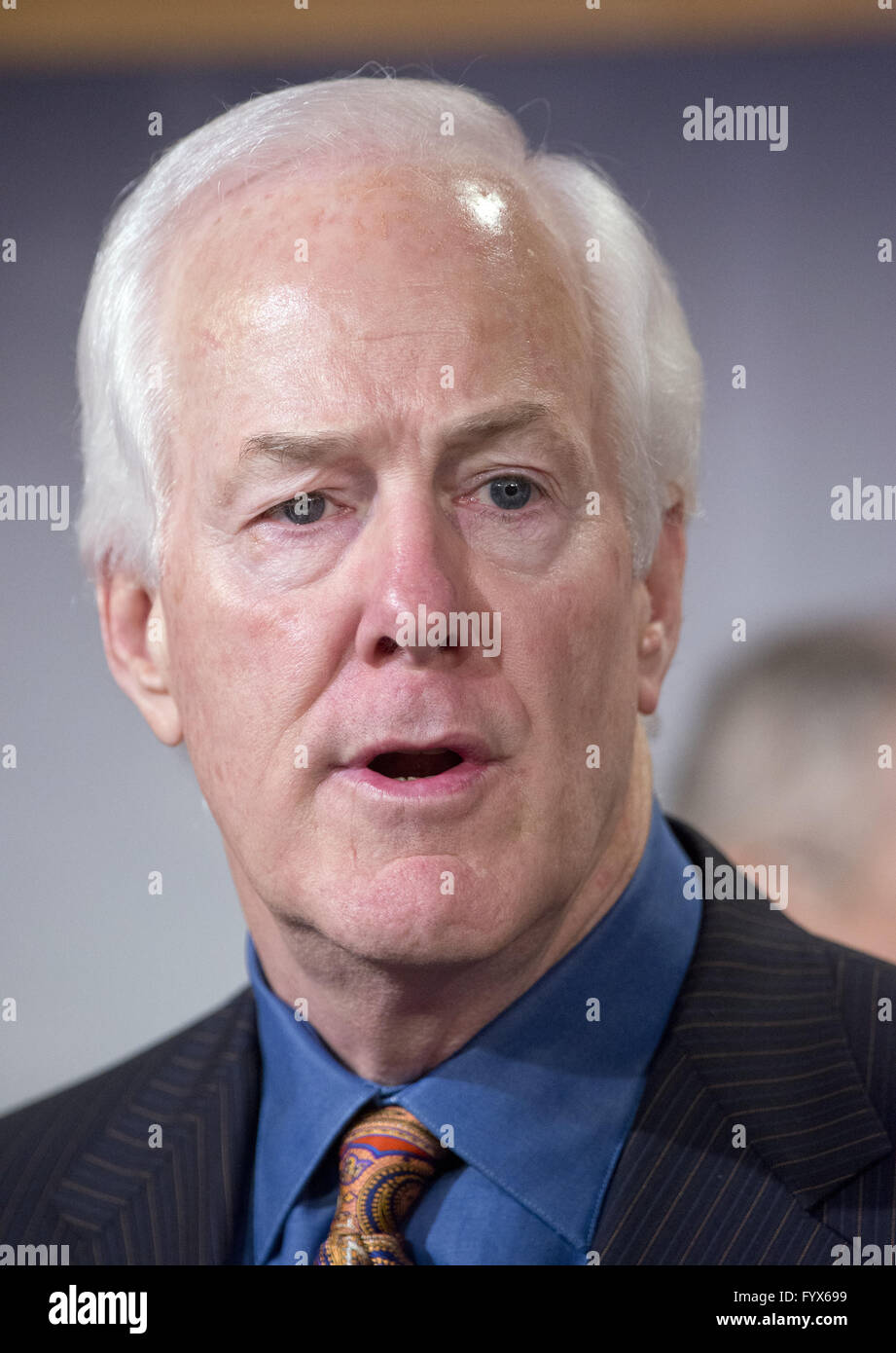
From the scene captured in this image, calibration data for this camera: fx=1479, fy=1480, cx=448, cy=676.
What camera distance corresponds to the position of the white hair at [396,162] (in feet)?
5.25

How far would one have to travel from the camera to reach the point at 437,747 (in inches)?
56.7

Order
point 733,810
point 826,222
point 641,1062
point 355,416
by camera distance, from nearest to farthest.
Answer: point 355,416 < point 641,1062 < point 826,222 < point 733,810

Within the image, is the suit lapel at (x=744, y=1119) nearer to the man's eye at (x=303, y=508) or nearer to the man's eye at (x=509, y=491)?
the man's eye at (x=509, y=491)

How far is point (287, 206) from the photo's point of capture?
5.02 feet

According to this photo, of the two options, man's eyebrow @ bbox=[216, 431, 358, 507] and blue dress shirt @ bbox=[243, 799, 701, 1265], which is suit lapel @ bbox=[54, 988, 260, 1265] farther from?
man's eyebrow @ bbox=[216, 431, 358, 507]

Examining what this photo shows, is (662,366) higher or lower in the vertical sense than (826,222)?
lower

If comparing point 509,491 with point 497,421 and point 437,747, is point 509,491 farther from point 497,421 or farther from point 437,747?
point 437,747

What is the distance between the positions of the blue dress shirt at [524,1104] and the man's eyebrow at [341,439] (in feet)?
1.66

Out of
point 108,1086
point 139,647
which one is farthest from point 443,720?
point 108,1086

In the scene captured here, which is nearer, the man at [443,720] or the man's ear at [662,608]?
the man at [443,720]

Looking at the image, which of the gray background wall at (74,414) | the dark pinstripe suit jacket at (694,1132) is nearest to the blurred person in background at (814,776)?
the gray background wall at (74,414)
